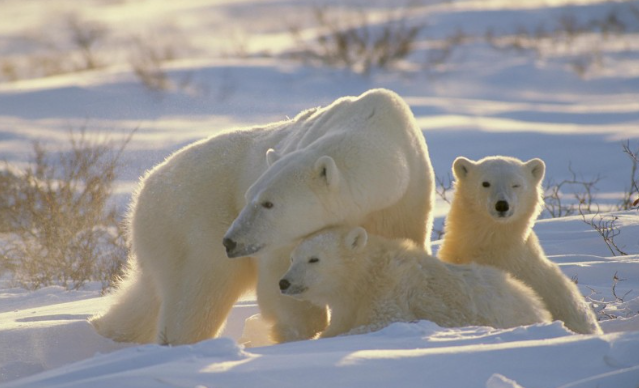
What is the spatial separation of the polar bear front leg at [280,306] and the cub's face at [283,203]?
481 mm

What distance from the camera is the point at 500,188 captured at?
514 centimetres

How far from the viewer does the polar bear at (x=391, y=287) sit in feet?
14.0

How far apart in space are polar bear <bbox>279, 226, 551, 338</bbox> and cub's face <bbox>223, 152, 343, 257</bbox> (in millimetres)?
240

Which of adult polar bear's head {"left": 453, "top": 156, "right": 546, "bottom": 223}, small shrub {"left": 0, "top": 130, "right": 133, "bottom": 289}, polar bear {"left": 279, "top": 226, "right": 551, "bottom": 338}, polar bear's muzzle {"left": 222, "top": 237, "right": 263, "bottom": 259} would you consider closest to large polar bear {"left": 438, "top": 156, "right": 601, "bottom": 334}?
adult polar bear's head {"left": 453, "top": 156, "right": 546, "bottom": 223}

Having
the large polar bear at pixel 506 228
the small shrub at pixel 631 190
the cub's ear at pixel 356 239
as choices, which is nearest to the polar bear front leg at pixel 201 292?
the cub's ear at pixel 356 239

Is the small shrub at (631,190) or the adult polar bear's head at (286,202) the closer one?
the adult polar bear's head at (286,202)

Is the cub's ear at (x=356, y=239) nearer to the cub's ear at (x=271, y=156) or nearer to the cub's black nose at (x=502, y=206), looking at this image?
the cub's ear at (x=271, y=156)

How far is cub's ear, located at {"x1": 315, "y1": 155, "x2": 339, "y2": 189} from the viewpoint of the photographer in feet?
13.6

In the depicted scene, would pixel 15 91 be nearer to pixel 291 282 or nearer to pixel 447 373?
pixel 291 282

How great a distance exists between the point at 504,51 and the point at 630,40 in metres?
4.01

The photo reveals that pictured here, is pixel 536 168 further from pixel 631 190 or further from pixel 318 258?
pixel 631 190

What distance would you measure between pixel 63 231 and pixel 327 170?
14.2 feet

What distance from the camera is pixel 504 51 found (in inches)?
884

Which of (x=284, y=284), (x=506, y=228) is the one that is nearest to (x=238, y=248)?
(x=284, y=284)
